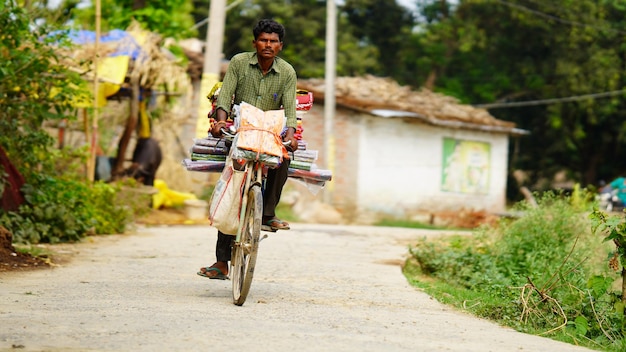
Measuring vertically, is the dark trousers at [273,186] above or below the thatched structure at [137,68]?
below

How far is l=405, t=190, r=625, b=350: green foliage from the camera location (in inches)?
302

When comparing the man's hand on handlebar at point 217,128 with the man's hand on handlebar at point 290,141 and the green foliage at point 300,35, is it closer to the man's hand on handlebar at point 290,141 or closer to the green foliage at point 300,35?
the man's hand on handlebar at point 290,141

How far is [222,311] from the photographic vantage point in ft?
22.3

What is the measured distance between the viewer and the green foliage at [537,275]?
767cm

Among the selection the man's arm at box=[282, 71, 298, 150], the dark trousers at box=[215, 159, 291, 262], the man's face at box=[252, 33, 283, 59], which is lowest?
the dark trousers at box=[215, 159, 291, 262]

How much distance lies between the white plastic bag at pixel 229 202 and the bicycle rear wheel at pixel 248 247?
95 mm

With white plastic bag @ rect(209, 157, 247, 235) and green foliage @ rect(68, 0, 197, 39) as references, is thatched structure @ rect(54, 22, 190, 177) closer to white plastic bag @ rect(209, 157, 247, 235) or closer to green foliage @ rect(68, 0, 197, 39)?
green foliage @ rect(68, 0, 197, 39)

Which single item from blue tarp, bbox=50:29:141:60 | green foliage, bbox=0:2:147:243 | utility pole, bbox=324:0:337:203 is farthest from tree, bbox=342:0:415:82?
green foliage, bbox=0:2:147:243

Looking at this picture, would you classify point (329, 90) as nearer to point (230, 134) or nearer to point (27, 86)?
point (27, 86)

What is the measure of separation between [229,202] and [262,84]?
96 centimetres

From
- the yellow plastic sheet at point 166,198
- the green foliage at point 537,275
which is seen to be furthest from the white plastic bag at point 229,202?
the yellow plastic sheet at point 166,198

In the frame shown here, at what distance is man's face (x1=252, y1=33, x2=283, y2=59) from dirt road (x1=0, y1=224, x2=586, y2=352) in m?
1.87

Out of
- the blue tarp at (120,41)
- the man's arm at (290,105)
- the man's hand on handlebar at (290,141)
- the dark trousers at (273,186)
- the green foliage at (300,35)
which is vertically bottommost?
the dark trousers at (273,186)

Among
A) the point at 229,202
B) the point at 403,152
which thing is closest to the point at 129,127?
the point at 229,202
